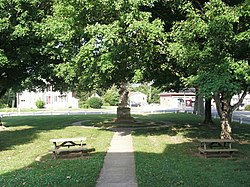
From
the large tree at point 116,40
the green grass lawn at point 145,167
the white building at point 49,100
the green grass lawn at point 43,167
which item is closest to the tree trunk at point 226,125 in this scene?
the green grass lawn at point 145,167

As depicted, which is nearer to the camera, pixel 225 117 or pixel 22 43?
pixel 225 117

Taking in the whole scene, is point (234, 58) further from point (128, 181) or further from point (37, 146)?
point (37, 146)

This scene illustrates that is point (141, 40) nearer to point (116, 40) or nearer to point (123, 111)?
point (116, 40)

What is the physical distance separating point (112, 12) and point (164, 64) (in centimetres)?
381

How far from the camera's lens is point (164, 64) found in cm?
1692

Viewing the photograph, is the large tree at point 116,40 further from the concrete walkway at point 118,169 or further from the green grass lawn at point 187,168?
the green grass lawn at point 187,168

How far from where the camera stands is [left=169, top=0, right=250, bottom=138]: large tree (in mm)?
12186

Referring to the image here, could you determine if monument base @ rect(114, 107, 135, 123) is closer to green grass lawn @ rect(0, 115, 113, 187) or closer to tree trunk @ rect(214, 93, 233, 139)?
green grass lawn @ rect(0, 115, 113, 187)

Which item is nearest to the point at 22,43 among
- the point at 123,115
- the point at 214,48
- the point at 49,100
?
the point at 214,48

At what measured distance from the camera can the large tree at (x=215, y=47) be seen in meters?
12.2

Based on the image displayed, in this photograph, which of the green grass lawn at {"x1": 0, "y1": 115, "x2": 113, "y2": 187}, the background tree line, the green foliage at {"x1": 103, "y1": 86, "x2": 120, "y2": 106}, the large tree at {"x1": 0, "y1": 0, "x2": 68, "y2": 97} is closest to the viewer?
the green grass lawn at {"x1": 0, "y1": 115, "x2": 113, "y2": 187}

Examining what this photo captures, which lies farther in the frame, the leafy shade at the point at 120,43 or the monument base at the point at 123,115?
the monument base at the point at 123,115

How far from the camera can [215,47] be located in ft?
41.3

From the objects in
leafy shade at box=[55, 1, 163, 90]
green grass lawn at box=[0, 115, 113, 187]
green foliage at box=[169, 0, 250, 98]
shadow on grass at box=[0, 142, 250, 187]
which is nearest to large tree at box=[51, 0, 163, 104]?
leafy shade at box=[55, 1, 163, 90]
